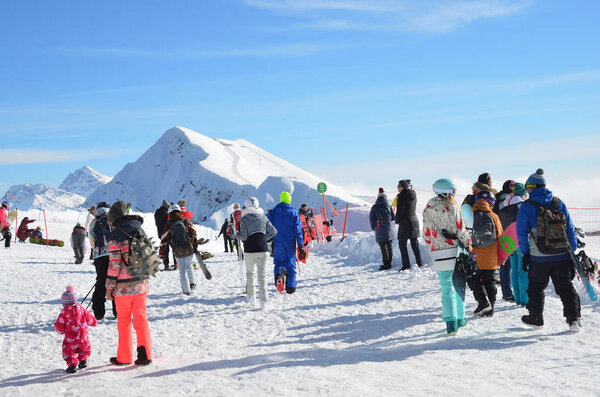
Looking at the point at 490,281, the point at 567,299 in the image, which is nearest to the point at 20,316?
the point at 490,281

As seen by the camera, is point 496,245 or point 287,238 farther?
point 287,238

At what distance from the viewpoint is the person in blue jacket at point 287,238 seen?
10.2 metres

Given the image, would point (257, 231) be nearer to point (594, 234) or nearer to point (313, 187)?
point (594, 234)

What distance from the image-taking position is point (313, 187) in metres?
165

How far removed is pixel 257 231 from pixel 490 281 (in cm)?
375

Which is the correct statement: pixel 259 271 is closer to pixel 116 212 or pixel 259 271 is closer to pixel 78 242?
pixel 116 212

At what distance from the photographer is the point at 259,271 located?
9.01 m

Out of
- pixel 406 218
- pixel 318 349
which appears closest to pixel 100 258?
pixel 318 349

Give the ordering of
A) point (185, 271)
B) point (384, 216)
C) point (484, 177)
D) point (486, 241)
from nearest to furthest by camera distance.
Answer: point (486, 241), point (484, 177), point (185, 271), point (384, 216)

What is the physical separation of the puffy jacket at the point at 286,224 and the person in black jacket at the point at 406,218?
3.33m

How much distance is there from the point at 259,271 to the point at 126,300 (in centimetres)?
346

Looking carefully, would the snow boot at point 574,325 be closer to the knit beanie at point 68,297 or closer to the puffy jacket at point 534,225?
the puffy jacket at point 534,225

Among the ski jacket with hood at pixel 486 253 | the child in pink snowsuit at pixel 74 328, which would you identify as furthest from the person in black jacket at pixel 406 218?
the child in pink snowsuit at pixel 74 328

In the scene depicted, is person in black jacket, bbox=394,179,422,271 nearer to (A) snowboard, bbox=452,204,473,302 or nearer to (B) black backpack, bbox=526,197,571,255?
(A) snowboard, bbox=452,204,473,302
